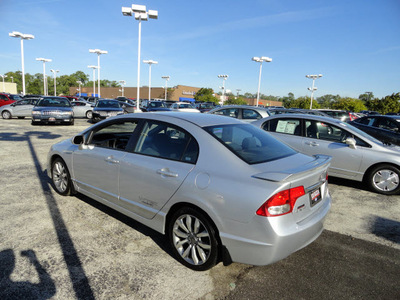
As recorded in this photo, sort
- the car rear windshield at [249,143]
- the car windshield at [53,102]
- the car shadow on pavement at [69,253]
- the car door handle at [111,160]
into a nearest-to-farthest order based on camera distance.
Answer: the car shadow on pavement at [69,253] → the car rear windshield at [249,143] → the car door handle at [111,160] → the car windshield at [53,102]

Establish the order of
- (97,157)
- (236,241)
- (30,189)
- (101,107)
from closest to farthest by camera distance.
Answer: (236,241) < (97,157) < (30,189) < (101,107)

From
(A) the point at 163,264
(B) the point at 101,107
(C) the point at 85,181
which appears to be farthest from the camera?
(B) the point at 101,107

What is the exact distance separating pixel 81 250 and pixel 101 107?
1585cm

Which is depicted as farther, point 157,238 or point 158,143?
point 157,238

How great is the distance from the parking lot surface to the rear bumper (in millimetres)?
379

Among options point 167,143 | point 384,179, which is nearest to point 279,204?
point 167,143

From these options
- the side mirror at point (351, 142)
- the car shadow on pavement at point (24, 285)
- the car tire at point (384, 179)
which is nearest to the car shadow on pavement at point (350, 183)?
the car tire at point (384, 179)

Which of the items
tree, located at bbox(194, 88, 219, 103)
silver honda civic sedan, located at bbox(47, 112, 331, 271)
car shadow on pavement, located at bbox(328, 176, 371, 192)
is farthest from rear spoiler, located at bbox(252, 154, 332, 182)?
tree, located at bbox(194, 88, 219, 103)

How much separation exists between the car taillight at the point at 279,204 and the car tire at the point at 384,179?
425 centimetres

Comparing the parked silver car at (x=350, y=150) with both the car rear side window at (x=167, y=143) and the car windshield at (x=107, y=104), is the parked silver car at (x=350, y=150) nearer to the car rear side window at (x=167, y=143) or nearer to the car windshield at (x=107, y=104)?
the car rear side window at (x=167, y=143)

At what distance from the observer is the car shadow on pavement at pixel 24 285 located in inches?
94.8

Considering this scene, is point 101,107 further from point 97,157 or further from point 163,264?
point 163,264

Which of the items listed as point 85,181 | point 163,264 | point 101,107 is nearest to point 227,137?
point 163,264

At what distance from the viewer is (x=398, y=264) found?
313cm
